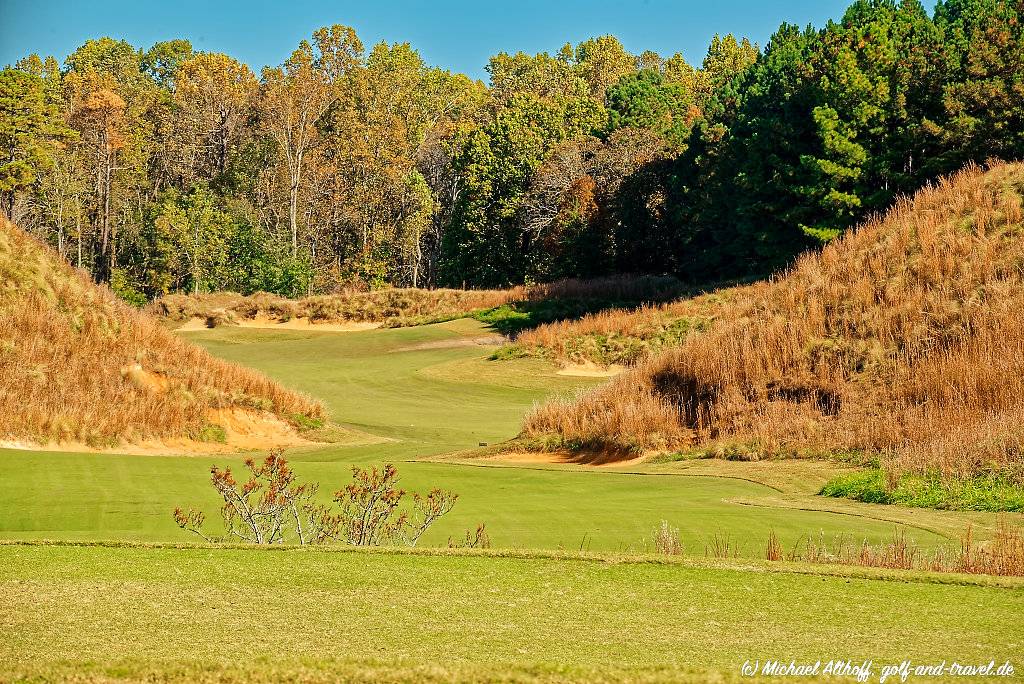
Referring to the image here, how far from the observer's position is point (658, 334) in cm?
3709

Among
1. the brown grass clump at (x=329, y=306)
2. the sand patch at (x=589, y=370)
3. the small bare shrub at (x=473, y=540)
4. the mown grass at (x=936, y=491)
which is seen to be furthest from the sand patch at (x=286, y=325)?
the small bare shrub at (x=473, y=540)

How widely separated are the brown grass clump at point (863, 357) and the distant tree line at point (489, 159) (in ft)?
68.4

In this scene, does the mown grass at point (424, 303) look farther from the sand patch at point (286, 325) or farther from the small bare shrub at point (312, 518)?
the small bare shrub at point (312, 518)

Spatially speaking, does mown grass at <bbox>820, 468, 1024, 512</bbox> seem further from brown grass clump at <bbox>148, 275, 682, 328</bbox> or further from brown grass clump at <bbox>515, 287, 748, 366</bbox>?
brown grass clump at <bbox>148, 275, 682, 328</bbox>

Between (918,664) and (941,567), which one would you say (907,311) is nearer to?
(941,567)

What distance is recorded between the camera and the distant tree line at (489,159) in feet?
152

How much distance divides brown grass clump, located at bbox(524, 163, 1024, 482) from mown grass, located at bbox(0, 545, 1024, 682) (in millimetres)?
9414

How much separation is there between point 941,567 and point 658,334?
29.4m

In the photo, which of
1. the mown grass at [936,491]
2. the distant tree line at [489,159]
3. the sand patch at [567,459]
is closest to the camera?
the mown grass at [936,491]

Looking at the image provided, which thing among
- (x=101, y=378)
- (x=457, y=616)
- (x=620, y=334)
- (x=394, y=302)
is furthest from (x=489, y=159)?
(x=457, y=616)

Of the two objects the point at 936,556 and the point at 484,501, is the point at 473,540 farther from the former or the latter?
the point at 936,556

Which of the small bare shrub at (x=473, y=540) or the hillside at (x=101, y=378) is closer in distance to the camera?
the small bare shrub at (x=473, y=540)

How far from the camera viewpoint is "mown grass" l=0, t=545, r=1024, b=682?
16.7 feet

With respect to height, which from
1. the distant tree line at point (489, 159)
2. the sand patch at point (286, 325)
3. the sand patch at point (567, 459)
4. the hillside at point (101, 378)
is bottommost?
the sand patch at point (567, 459)
